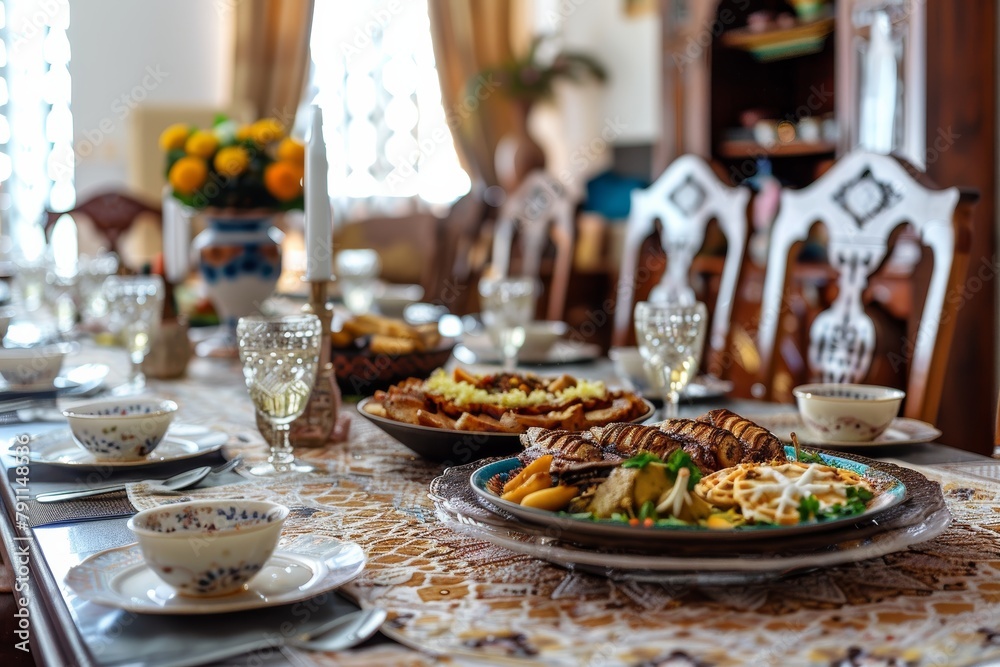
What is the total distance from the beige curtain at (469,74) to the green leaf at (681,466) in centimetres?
563

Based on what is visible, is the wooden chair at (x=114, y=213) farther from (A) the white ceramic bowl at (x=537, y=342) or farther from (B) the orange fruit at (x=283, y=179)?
(A) the white ceramic bowl at (x=537, y=342)

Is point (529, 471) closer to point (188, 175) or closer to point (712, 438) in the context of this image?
point (712, 438)

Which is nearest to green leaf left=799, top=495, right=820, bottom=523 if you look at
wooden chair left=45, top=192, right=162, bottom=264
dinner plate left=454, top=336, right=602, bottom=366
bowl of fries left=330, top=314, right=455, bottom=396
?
bowl of fries left=330, top=314, right=455, bottom=396

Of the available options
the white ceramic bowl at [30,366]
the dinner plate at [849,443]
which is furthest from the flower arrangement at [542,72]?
the dinner plate at [849,443]

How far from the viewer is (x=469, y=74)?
247 inches

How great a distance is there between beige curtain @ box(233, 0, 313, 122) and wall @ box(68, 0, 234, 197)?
123 millimetres

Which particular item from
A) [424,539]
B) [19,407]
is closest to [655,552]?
[424,539]

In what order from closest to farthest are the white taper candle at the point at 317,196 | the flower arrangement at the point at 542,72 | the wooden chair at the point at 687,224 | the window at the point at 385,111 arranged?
the white taper candle at the point at 317,196
the wooden chair at the point at 687,224
the flower arrangement at the point at 542,72
the window at the point at 385,111

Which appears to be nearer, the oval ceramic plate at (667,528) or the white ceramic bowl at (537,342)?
the oval ceramic plate at (667,528)

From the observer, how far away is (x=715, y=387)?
1.53 metres

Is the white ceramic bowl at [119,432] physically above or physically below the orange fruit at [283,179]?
below

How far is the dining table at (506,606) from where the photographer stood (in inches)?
23.4

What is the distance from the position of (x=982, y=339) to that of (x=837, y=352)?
4.03 ft

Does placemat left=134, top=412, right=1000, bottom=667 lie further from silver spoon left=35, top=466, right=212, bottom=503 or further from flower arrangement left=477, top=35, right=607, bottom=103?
flower arrangement left=477, top=35, right=607, bottom=103
